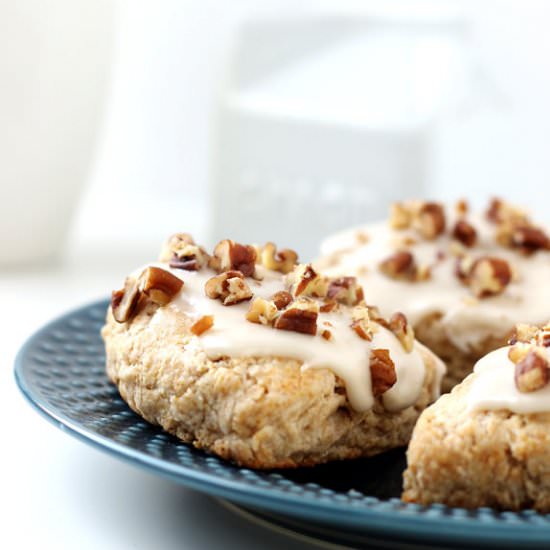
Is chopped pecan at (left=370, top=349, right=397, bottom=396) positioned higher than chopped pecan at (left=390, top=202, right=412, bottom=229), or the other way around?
chopped pecan at (left=390, top=202, right=412, bottom=229)

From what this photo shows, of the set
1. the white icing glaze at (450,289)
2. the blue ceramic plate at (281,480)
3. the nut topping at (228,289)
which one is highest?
the nut topping at (228,289)

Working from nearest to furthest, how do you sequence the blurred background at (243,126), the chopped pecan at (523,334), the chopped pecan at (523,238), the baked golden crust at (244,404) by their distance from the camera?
1. the baked golden crust at (244,404)
2. the chopped pecan at (523,334)
3. the chopped pecan at (523,238)
4. the blurred background at (243,126)


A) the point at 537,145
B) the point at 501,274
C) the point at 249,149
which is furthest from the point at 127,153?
the point at 501,274

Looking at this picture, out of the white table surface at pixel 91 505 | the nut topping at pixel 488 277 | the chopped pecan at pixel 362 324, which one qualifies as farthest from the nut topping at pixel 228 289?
the nut topping at pixel 488 277

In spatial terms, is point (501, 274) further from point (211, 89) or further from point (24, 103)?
point (211, 89)

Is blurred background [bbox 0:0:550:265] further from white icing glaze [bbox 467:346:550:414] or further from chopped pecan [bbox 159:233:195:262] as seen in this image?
white icing glaze [bbox 467:346:550:414]

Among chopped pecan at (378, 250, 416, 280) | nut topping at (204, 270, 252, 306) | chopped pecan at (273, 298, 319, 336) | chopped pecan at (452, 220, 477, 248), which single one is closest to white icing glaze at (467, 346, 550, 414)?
chopped pecan at (273, 298, 319, 336)

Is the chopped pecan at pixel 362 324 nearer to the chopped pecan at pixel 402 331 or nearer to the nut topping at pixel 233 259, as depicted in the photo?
the chopped pecan at pixel 402 331
